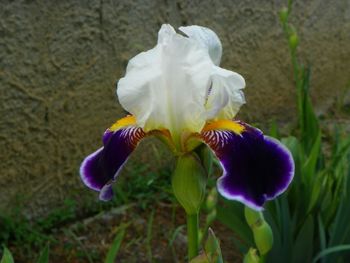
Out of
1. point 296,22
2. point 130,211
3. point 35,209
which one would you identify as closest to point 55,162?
point 35,209

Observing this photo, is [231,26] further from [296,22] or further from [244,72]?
[296,22]

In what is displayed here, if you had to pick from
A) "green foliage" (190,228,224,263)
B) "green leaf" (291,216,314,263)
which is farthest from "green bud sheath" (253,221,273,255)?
"green leaf" (291,216,314,263)

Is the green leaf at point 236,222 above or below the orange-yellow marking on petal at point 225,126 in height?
below

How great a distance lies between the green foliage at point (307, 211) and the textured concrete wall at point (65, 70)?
668 millimetres

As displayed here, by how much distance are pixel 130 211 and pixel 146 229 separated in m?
0.12

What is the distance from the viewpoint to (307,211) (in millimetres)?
1839

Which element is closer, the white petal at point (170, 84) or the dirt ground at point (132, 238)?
the white petal at point (170, 84)

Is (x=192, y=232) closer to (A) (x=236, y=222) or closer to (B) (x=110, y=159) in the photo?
(B) (x=110, y=159)

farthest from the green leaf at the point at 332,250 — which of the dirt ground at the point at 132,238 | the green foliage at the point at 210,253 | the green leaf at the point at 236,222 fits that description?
the green foliage at the point at 210,253

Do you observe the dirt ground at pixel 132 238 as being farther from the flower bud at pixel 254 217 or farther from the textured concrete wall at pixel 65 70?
the flower bud at pixel 254 217

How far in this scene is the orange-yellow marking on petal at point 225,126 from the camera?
0.88 m

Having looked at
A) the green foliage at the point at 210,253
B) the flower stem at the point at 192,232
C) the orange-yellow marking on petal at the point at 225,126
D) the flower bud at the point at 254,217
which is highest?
the orange-yellow marking on petal at the point at 225,126

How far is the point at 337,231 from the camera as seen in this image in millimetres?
1676

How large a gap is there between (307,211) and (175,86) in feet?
3.54
